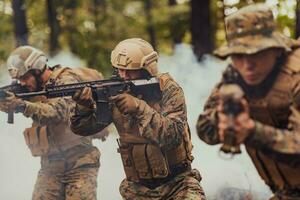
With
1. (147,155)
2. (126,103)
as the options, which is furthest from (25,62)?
(126,103)

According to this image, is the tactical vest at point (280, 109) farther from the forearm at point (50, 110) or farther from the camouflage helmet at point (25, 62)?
the camouflage helmet at point (25, 62)

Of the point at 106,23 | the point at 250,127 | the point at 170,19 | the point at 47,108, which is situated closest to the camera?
the point at 250,127

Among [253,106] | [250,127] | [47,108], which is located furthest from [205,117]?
[47,108]

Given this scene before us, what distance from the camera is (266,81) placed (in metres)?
4.63

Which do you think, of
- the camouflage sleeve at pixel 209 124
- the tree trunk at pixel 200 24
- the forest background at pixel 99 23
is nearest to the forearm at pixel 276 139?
the camouflage sleeve at pixel 209 124

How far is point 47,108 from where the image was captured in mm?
7688

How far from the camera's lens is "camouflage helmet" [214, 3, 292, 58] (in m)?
4.50

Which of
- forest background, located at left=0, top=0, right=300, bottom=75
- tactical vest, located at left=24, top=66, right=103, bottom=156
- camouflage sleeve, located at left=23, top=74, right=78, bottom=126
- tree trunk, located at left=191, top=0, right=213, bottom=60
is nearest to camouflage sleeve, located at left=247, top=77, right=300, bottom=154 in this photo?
camouflage sleeve, located at left=23, top=74, right=78, bottom=126

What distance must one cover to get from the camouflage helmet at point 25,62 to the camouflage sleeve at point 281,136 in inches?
164

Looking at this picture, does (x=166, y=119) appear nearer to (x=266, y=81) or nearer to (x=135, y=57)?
(x=135, y=57)

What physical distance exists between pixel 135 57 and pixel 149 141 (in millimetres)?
708

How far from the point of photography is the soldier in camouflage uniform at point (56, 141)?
7.86 meters

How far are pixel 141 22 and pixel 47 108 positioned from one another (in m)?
20.3

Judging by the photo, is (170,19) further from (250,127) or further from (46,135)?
(250,127)
